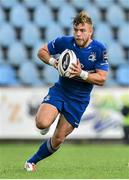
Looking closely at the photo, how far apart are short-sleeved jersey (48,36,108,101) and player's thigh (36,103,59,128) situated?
31 cm

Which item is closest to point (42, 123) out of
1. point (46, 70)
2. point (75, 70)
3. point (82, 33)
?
point (75, 70)

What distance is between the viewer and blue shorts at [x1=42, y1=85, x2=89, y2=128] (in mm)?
8398

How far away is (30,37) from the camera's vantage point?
760 inches

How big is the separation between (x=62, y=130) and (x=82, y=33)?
1.25m

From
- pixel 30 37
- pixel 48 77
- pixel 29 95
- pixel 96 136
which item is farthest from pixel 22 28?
pixel 96 136

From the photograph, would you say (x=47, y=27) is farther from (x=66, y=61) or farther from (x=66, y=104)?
(x=66, y=61)

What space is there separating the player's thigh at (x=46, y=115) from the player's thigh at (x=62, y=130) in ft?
0.78

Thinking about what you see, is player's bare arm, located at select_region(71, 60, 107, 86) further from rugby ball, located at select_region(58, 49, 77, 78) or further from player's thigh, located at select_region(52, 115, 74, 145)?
player's thigh, located at select_region(52, 115, 74, 145)

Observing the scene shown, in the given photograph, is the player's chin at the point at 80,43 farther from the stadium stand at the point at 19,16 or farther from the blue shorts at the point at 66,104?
the stadium stand at the point at 19,16

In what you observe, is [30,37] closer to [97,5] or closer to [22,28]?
[22,28]

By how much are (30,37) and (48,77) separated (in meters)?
1.64

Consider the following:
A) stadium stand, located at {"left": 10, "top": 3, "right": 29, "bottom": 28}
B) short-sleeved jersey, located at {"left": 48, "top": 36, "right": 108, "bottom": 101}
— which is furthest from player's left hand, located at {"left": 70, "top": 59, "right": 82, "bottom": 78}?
stadium stand, located at {"left": 10, "top": 3, "right": 29, "bottom": 28}

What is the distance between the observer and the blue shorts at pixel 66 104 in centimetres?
840

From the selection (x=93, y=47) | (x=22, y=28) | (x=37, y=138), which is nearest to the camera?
(x=93, y=47)
